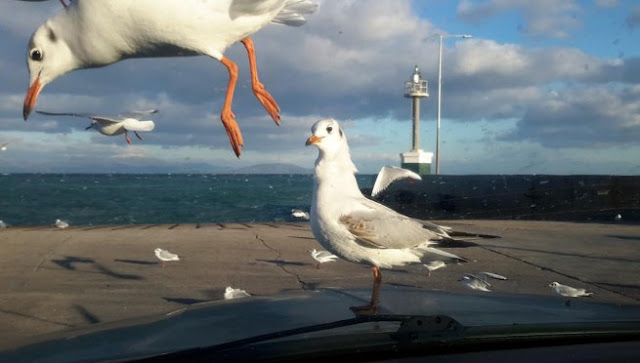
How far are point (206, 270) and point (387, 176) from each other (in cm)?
709

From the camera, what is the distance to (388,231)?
137 inches

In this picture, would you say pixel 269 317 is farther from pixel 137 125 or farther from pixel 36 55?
pixel 36 55

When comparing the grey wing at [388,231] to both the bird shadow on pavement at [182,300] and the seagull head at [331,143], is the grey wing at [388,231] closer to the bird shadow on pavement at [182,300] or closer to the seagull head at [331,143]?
the seagull head at [331,143]

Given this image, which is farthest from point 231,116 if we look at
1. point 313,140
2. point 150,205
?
point 150,205

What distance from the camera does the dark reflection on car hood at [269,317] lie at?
1923mm

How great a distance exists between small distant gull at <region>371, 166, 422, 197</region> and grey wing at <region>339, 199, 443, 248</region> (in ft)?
1.73

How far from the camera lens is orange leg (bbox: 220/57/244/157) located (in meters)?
1.43

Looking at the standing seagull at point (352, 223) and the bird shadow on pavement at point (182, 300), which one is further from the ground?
the standing seagull at point (352, 223)

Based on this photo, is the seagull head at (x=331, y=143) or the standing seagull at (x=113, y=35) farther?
the seagull head at (x=331, y=143)

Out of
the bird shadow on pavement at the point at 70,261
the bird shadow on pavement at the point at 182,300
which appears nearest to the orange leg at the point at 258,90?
the bird shadow on pavement at the point at 182,300

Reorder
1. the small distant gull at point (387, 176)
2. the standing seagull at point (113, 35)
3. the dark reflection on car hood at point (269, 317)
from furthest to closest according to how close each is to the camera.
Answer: the small distant gull at point (387, 176), the dark reflection on car hood at point (269, 317), the standing seagull at point (113, 35)

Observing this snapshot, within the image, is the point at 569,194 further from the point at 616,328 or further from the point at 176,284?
the point at 616,328

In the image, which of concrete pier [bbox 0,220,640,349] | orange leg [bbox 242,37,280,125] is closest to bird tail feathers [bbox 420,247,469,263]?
concrete pier [bbox 0,220,640,349]

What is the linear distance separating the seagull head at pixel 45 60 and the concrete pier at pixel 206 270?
160 inches
